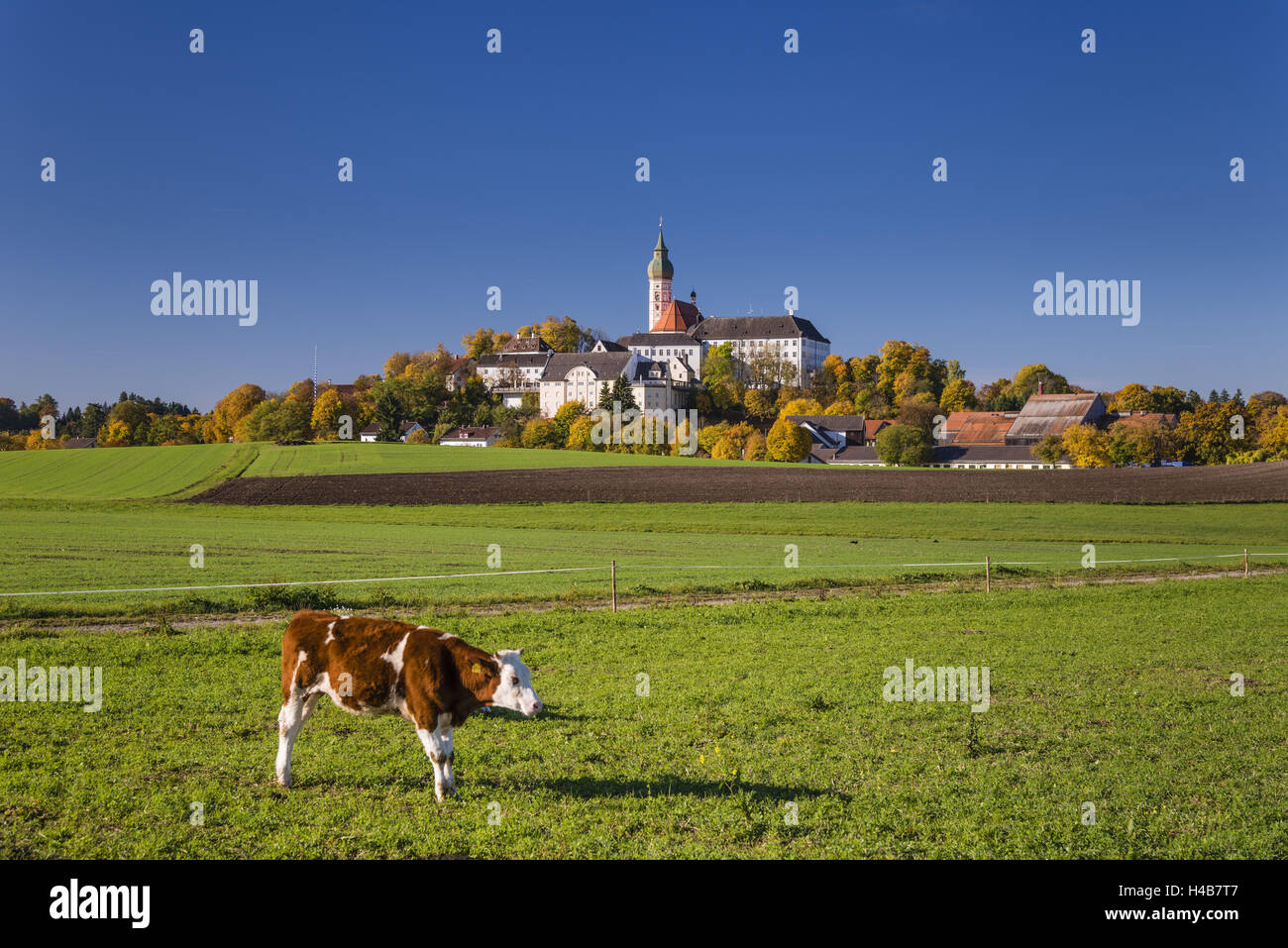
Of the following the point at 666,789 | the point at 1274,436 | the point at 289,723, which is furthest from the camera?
the point at 1274,436

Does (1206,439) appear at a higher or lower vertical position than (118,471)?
higher

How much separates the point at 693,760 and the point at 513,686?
3.81 metres

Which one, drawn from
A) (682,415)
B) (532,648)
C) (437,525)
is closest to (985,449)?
(682,415)

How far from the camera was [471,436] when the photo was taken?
166 meters

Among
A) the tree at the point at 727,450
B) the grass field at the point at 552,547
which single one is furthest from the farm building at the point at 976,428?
the grass field at the point at 552,547

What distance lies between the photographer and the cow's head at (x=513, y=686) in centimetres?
953

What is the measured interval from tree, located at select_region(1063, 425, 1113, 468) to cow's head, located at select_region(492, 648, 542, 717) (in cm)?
13025

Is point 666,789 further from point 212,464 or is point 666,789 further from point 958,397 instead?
point 958,397

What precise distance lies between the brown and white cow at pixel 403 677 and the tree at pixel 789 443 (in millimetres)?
134384

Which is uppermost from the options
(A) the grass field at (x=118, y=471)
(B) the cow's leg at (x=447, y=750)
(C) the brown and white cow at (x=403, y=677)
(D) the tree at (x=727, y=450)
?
(D) the tree at (x=727, y=450)

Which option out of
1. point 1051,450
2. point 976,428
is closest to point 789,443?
point 1051,450

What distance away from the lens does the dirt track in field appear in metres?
78.6

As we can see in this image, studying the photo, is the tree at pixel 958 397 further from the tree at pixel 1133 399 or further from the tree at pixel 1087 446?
the tree at pixel 1087 446

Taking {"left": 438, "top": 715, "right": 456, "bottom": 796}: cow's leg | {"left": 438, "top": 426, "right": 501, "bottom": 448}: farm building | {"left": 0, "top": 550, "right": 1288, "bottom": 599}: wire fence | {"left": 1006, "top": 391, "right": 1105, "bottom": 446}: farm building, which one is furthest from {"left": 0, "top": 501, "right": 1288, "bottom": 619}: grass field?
{"left": 438, "top": 426, "right": 501, "bottom": 448}: farm building
